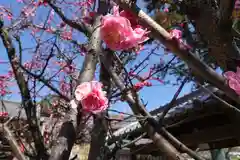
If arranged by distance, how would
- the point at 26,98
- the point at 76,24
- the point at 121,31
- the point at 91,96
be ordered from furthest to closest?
the point at 76,24 < the point at 26,98 < the point at 91,96 < the point at 121,31

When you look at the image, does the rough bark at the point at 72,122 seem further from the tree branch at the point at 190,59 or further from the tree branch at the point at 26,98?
the tree branch at the point at 190,59

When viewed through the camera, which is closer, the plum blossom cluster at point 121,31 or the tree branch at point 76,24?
the plum blossom cluster at point 121,31

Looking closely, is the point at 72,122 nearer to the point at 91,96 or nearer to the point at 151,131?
the point at 91,96

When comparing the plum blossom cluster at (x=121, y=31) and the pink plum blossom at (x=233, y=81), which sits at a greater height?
the plum blossom cluster at (x=121, y=31)

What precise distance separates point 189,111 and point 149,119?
1731mm

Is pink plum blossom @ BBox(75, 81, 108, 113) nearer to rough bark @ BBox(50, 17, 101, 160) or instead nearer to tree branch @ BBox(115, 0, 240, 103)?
rough bark @ BBox(50, 17, 101, 160)

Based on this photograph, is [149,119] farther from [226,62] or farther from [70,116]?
[70,116]

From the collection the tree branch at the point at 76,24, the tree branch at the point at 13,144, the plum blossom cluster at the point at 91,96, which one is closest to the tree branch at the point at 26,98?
the tree branch at the point at 13,144

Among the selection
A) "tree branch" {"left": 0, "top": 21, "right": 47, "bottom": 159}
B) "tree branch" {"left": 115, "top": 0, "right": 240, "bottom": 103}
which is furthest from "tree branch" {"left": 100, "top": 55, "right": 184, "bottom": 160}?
"tree branch" {"left": 0, "top": 21, "right": 47, "bottom": 159}

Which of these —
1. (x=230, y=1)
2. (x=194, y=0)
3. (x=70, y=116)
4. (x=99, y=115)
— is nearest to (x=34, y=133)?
(x=70, y=116)

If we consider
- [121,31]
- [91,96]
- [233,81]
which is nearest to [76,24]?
[91,96]

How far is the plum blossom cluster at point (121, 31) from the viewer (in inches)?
48.8

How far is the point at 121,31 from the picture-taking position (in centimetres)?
126

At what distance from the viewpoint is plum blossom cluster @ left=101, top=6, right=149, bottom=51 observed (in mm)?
1241
